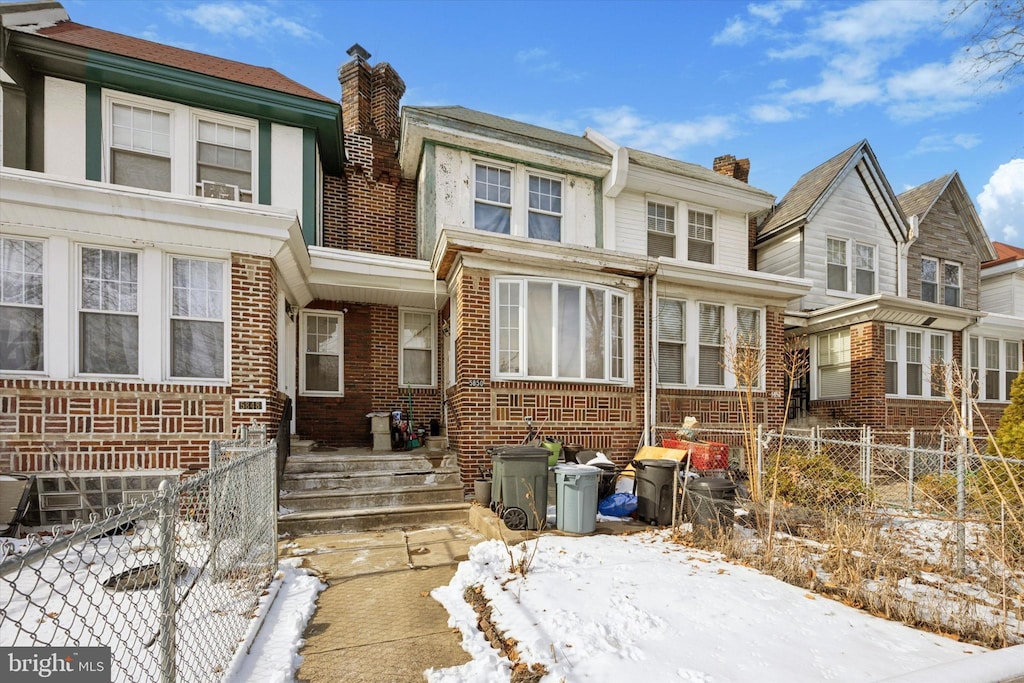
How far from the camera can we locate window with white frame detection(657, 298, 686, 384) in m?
10.0

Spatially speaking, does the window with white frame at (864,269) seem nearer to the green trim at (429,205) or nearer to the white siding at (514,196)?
the white siding at (514,196)

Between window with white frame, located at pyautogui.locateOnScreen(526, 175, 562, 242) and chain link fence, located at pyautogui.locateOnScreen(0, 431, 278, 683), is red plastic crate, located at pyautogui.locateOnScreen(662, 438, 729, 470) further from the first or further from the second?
chain link fence, located at pyautogui.locateOnScreen(0, 431, 278, 683)

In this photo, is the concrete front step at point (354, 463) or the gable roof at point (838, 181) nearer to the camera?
the concrete front step at point (354, 463)

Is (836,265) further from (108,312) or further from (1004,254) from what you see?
(108,312)

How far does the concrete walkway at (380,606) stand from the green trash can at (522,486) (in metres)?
0.57

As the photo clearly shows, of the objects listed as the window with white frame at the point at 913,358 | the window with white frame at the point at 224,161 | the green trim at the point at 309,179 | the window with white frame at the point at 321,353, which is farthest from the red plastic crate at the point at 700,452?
the window with white frame at the point at 224,161

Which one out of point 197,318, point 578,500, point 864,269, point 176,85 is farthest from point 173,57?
point 864,269

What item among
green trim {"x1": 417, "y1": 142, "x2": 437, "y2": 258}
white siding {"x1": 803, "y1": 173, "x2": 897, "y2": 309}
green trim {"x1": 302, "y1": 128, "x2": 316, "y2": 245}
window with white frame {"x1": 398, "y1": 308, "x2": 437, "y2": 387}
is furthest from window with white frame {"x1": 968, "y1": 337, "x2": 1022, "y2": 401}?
green trim {"x1": 302, "y1": 128, "x2": 316, "y2": 245}

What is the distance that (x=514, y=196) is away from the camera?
33.8 feet

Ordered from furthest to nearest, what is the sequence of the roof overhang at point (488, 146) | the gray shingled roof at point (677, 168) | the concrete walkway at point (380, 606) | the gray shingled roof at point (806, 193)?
the gray shingled roof at point (806, 193)
the gray shingled roof at point (677, 168)
the roof overhang at point (488, 146)
the concrete walkway at point (380, 606)

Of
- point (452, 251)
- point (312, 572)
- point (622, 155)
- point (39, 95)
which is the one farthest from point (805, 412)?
point (39, 95)

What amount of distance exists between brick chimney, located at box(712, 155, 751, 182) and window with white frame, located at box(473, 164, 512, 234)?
8530 mm

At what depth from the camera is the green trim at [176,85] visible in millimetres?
7434

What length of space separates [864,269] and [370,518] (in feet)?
48.7
